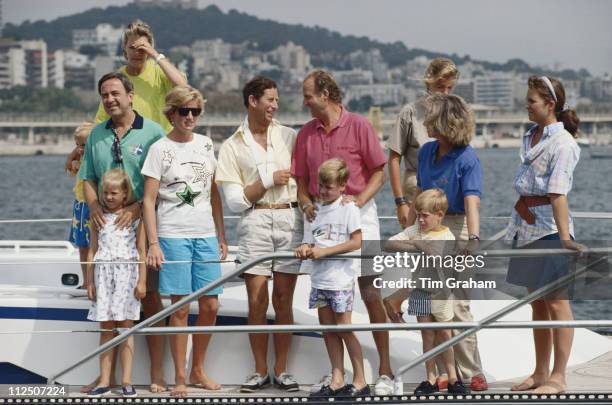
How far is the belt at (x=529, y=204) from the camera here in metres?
6.71

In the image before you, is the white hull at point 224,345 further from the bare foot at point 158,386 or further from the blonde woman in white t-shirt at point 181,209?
the blonde woman in white t-shirt at point 181,209

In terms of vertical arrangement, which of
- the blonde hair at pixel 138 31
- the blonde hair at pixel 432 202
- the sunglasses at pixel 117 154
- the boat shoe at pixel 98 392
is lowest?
the boat shoe at pixel 98 392

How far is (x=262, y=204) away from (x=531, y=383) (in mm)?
1814

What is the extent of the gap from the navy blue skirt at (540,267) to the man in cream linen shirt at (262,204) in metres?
1.28

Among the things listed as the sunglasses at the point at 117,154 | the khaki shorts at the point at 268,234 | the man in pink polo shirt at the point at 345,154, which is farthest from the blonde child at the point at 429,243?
the sunglasses at the point at 117,154

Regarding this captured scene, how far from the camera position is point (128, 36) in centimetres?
764

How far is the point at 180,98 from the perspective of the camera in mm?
6914

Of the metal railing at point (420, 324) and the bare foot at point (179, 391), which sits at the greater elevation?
the metal railing at point (420, 324)

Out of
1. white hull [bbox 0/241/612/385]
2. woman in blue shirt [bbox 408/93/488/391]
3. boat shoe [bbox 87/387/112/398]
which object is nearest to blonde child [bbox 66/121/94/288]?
white hull [bbox 0/241/612/385]

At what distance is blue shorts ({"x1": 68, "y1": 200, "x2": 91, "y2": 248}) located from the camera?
25.5ft

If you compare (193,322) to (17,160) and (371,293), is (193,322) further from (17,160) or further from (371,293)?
(17,160)

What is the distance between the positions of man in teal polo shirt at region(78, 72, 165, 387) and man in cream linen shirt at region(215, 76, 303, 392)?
1.54 feet

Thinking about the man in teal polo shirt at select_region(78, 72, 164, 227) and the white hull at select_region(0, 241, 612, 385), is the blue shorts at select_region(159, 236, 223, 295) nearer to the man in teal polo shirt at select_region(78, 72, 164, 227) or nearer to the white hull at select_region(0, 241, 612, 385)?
the man in teal polo shirt at select_region(78, 72, 164, 227)

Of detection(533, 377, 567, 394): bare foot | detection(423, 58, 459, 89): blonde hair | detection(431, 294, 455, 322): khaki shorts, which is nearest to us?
detection(431, 294, 455, 322): khaki shorts
